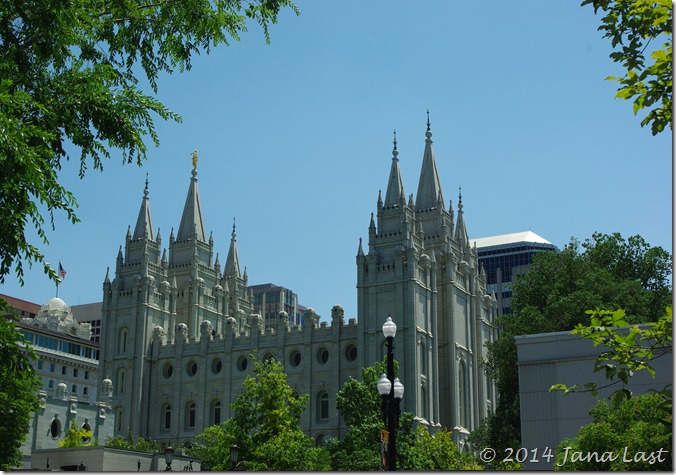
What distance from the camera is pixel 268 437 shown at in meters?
50.8

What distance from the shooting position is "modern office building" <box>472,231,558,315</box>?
147125 millimetres

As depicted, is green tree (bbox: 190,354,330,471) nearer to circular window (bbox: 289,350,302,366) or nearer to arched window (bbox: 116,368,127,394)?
circular window (bbox: 289,350,302,366)

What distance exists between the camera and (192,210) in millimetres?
100812

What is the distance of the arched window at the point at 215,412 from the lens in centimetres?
8600

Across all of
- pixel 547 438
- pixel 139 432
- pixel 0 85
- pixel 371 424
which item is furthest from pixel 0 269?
pixel 139 432

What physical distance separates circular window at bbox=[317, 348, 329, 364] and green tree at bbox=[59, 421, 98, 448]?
73.0 ft

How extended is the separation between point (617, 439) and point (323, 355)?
188ft

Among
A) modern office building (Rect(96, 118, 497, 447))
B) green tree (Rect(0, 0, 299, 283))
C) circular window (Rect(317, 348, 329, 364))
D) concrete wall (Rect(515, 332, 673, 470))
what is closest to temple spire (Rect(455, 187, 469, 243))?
modern office building (Rect(96, 118, 497, 447))

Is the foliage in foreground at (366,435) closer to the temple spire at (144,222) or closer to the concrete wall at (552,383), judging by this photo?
the concrete wall at (552,383)

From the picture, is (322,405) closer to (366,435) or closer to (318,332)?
(318,332)

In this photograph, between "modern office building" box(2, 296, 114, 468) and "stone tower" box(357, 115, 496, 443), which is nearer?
"modern office building" box(2, 296, 114, 468)

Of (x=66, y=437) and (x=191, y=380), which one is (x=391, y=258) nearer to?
(x=191, y=380)

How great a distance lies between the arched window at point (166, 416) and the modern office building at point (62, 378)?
20.9 ft

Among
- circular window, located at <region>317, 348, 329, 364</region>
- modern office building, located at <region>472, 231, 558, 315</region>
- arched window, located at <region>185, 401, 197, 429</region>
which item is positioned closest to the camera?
circular window, located at <region>317, 348, 329, 364</region>
